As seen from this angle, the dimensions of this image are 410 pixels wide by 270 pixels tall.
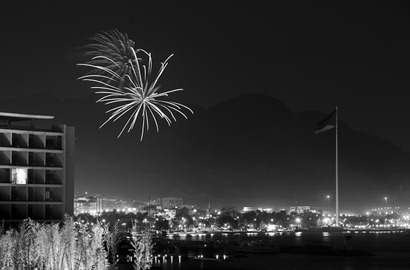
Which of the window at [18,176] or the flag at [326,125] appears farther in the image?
the flag at [326,125]

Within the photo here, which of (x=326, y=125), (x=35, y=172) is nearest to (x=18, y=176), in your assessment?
(x=35, y=172)

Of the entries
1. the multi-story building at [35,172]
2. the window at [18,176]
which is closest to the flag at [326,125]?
the multi-story building at [35,172]

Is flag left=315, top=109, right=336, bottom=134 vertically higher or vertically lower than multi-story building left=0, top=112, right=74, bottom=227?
higher

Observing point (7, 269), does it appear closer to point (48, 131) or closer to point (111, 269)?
point (111, 269)

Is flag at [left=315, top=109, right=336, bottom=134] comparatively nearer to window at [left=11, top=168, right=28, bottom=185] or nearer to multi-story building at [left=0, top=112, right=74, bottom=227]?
multi-story building at [left=0, top=112, right=74, bottom=227]

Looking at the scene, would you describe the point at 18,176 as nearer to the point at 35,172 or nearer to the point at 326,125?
the point at 35,172

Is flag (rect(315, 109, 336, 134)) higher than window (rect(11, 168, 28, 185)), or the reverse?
flag (rect(315, 109, 336, 134))

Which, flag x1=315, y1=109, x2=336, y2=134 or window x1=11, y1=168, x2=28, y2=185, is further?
flag x1=315, y1=109, x2=336, y2=134

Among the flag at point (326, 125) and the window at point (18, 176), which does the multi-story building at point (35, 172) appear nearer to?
the window at point (18, 176)

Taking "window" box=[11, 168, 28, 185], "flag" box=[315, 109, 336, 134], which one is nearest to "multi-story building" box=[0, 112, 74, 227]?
"window" box=[11, 168, 28, 185]

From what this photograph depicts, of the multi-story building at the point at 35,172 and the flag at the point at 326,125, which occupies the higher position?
the flag at the point at 326,125
